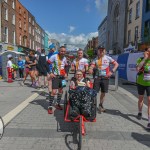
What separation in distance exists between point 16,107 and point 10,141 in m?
2.77

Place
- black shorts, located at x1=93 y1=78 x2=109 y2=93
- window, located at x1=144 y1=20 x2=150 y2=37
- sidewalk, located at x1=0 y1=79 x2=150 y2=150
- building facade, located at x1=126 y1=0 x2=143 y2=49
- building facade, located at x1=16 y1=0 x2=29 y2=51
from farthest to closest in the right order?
building facade, located at x1=16 y1=0 x2=29 y2=51, building facade, located at x1=126 y1=0 x2=143 y2=49, window, located at x1=144 y1=20 x2=150 y2=37, black shorts, located at x1=93 y1=78 x2=109 y2=93, sidewalk, located at x1=0 y1=79 x2=150 y2=150

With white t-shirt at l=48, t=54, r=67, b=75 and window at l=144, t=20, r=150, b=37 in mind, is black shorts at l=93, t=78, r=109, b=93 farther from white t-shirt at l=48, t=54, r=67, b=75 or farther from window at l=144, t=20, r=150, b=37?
window at l=144, t=20, r=150, b=37

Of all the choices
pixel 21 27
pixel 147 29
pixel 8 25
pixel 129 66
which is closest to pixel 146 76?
pixel 129 66

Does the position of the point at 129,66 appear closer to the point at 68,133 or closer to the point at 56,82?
the point at 56,82

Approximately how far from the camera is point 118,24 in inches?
1511

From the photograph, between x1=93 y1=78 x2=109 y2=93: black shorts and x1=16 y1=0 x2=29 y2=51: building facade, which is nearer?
x1=93 y1=78 x2=109 y2=93: black shorts

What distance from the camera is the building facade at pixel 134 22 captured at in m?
27.9

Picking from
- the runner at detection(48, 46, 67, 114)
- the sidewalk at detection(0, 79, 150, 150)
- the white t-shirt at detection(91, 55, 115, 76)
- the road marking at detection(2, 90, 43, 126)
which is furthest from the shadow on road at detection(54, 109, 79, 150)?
the white t-shirt at detection(91, 55, 115, 76)

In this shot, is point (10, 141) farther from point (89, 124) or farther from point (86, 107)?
point (89, 124)

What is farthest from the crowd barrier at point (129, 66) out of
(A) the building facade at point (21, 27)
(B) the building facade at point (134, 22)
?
(A) the building facade at point (21, 27)

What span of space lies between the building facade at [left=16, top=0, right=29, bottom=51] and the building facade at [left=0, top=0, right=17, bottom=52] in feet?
6.48

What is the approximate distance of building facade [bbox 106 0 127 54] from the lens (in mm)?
34931

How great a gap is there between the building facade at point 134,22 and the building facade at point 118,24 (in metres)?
1.26

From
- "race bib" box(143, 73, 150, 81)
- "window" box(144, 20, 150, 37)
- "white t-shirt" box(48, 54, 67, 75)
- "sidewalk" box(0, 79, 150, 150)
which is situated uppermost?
"window" box(144, 20, 150, 37)
